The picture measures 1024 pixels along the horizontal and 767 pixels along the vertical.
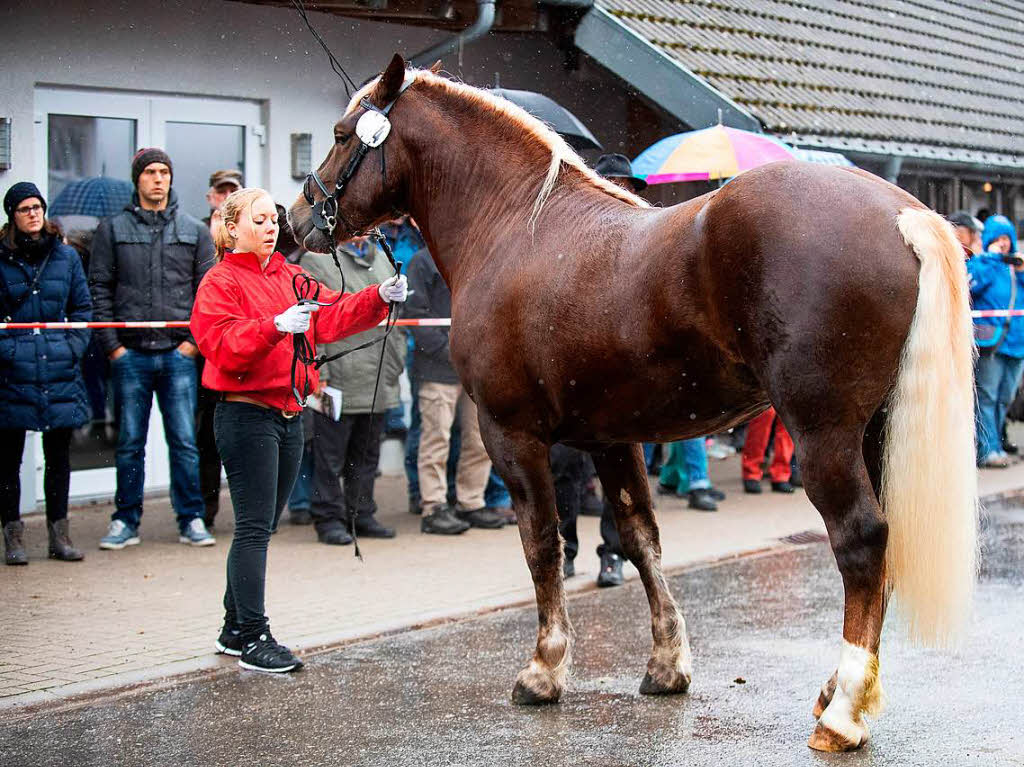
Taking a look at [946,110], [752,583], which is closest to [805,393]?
[752,583]

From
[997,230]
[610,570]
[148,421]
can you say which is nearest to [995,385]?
[997,230]

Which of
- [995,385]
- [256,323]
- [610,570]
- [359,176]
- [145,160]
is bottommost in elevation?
[995,385]

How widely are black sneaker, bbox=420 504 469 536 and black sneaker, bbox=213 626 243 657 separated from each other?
329 centimetres

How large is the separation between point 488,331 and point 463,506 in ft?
15.5

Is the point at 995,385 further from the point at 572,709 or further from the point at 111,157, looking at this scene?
the point at 572,709

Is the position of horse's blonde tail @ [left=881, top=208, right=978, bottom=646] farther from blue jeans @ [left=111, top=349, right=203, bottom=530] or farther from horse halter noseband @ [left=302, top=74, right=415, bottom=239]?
blue jeans @ [left=111, top=349, right=203, bottom=530]

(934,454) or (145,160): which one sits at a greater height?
(145,160)

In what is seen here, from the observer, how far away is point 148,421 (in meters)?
8.63

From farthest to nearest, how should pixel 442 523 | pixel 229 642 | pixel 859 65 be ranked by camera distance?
pixel 859 65 < pixel 442 523 < pixel 229 642

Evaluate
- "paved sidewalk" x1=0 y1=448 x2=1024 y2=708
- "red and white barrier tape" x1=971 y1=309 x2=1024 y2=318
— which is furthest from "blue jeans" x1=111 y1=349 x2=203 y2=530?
"red and white barrier tape" x1=971 y1=309 x2=1024 y2=318

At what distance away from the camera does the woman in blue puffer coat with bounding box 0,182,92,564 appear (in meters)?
7.90

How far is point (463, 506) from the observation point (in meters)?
9.65

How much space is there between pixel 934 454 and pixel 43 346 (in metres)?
5.52

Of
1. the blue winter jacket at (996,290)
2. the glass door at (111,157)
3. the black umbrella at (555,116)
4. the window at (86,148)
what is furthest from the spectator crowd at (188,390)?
the blue winter jacket at (996,290)
